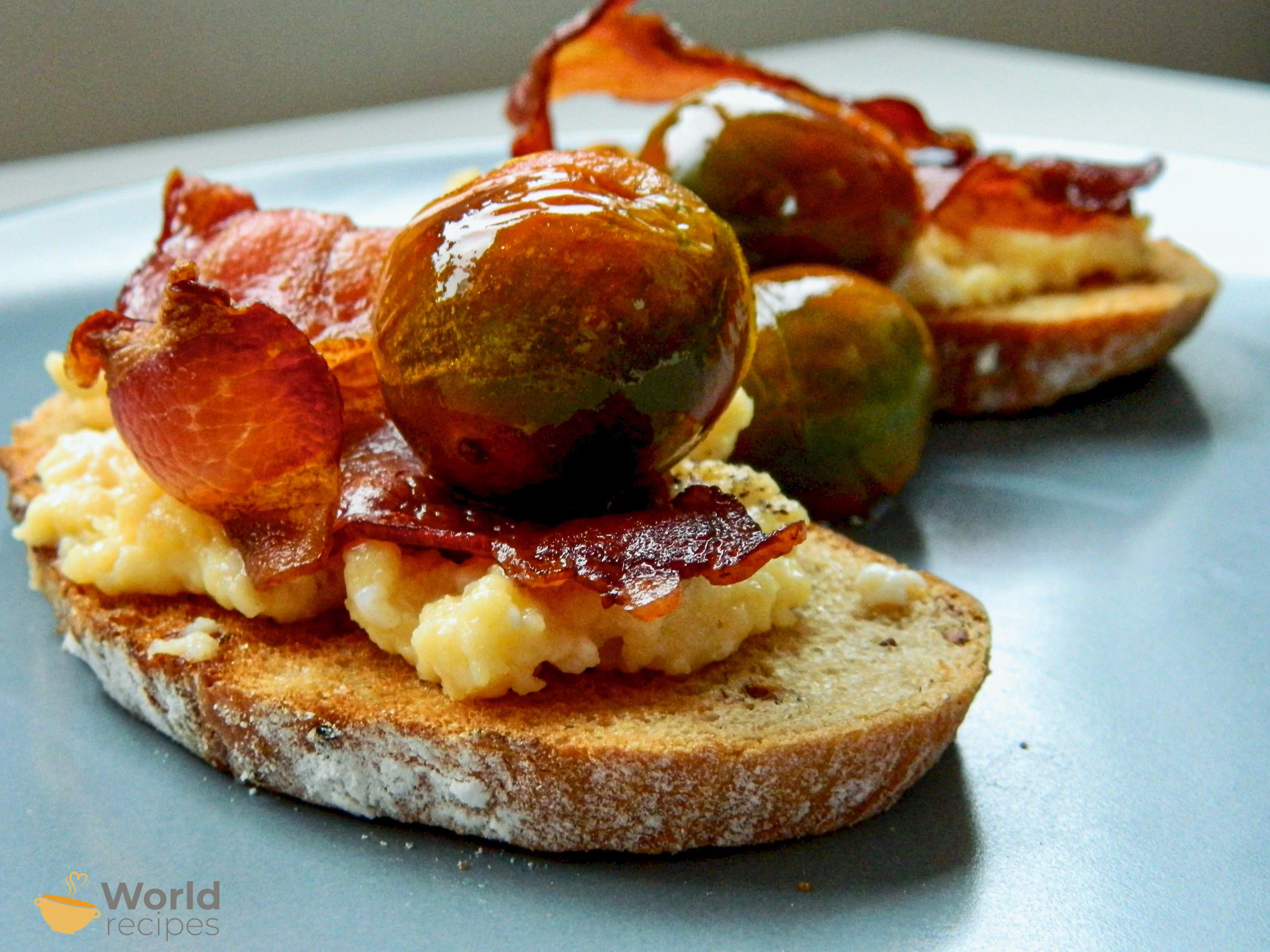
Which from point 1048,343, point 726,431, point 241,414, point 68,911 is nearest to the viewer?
point 68,911

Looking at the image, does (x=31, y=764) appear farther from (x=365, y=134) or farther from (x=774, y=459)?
(x=365, y=134)

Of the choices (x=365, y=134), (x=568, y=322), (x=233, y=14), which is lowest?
(x=365, y=134)

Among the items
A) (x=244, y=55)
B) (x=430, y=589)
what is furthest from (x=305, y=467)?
(x=244, y=55)

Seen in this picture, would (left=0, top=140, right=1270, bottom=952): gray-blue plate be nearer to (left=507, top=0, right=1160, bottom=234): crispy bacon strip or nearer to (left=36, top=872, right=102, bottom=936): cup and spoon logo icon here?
(left=36, top=872, right=102, bottom=936): cup and spoon logo icon

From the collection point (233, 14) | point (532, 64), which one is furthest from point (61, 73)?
point (532, 64)

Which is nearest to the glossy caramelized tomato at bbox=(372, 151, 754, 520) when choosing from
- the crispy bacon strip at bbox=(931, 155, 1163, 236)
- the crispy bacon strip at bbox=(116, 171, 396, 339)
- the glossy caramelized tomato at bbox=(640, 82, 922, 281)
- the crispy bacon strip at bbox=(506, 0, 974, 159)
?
the crispy bacon strip at bbox=(116, 171, 396, 339)

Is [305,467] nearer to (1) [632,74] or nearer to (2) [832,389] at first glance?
(2) [832,389]
